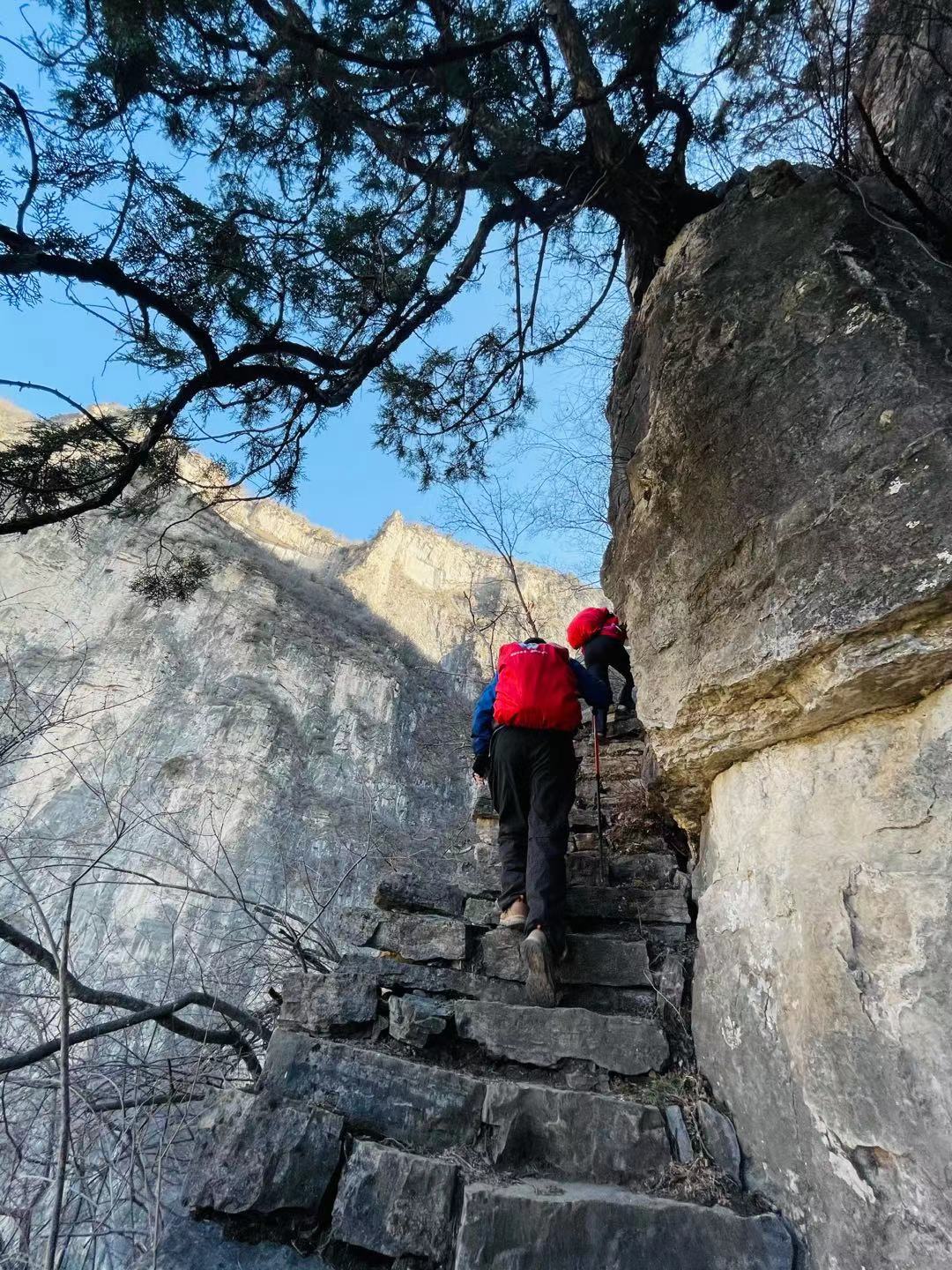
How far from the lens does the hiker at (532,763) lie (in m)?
2.97

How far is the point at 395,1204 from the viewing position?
189 centimetres

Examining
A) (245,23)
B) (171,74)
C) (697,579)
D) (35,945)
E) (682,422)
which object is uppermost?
(245,23)

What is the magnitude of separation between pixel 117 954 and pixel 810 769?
12.3 metres

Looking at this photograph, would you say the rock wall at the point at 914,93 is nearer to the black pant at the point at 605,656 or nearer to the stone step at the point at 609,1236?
the black pant at the point at 605,656

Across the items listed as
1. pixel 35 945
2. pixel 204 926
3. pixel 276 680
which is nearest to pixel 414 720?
pixel 276 680

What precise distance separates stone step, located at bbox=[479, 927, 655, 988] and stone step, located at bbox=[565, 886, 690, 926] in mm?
212

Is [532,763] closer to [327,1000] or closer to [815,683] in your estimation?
[327,1000]

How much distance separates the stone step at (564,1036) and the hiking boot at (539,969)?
66mm

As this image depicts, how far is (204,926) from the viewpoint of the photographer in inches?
430

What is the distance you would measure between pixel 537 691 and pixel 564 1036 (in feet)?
4.90

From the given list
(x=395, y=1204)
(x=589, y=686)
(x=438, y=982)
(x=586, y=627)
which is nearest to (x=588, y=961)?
(x=438, y=982)

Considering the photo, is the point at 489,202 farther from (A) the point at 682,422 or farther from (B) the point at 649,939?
(B) the point at 649,939

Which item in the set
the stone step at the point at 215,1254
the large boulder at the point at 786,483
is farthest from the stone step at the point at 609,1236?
the large boulder at the point at 786,483

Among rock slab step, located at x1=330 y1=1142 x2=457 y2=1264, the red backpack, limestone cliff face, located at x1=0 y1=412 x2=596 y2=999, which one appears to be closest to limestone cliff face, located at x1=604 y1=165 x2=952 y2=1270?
the red backpack
